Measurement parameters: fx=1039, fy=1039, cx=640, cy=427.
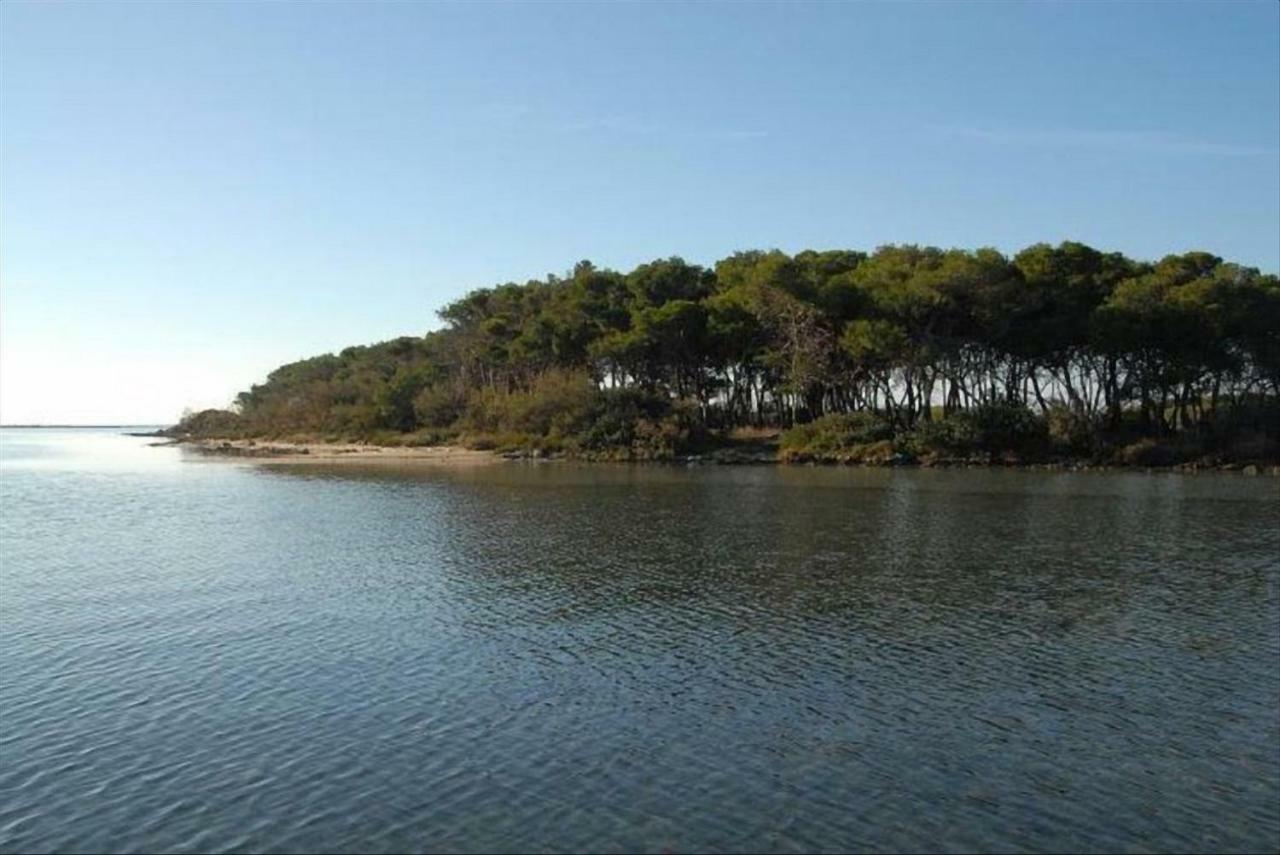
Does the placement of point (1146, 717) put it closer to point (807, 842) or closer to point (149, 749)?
point (807, 842)

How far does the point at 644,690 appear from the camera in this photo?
640 inches

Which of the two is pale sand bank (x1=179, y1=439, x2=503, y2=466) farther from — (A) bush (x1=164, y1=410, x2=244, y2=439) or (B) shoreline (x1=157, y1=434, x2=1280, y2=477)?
(A) bush (x1=164, y1=410, x2=244, y2=439)

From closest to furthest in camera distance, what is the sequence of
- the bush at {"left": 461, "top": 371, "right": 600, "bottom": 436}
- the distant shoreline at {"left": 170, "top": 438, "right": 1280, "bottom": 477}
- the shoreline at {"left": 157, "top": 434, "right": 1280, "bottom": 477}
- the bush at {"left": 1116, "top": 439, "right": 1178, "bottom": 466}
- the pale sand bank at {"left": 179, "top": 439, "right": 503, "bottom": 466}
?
the shoreline at {"left": 157, "top": 434, "right": 1280, "bottom": 477} < the distant shoreline at {"left": 170, "top": 438, "right": 1280, "bottom": 477} < the bush at {"left": 1116, "top": 439, "right": 1178, "bottom": 466} < the pale sand bank at {"left": 179, "top": 439, "right": 503, "bottom": 466} < the bush at {"left": 461, "top": 371, "right": 600, "bottom": 436}

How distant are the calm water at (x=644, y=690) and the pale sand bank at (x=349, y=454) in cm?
4617

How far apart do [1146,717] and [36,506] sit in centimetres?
4610

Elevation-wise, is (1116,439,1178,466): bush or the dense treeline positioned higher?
the dense treeline

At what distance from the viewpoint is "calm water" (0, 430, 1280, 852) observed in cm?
1123

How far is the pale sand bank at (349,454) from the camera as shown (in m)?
81.0

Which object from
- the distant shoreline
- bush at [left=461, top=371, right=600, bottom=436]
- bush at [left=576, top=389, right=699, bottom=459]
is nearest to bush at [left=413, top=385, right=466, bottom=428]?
the distant shoreline

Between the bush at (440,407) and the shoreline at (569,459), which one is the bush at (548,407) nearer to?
the shoreline at (569,459)

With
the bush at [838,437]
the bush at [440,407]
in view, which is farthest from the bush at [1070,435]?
the bush at [440,407]

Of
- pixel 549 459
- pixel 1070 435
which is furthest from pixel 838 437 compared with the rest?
pixel 549 459

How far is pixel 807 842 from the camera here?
10.5 metres

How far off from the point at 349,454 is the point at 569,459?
22394 millimetres
